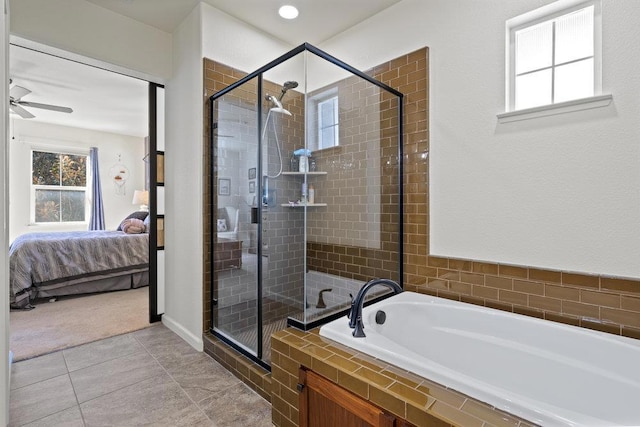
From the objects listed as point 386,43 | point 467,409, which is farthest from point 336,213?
point 467,409

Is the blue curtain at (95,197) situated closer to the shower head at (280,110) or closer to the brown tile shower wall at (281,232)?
the brown tile shower wall at (281,232)

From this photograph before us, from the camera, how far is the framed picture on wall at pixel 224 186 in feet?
8.49

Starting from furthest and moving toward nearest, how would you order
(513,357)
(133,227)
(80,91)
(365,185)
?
1. (133,227)
2. (80,91)
3. (365,185)
4. (513,357)

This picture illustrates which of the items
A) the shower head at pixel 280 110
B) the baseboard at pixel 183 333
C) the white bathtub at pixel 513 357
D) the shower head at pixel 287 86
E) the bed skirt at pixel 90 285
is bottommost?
the baseboard at pixel 183 333

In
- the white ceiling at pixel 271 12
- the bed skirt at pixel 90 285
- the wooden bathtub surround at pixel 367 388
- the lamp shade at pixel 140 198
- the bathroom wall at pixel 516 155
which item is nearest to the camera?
the wooden bathtub surround at pixel 367 388

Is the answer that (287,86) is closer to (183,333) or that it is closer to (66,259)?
(183,333)

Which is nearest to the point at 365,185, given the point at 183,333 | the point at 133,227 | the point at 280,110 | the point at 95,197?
the point at 280,110

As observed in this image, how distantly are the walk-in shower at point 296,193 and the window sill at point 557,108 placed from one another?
78 centimetres

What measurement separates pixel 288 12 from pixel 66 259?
3.84 metres

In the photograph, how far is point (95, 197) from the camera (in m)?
6.26

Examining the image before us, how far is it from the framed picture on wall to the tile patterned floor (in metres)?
1.29

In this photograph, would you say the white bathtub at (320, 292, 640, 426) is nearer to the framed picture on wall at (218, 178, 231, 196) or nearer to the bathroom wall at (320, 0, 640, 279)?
the bathroom wall at (320, 0, 640, 279)

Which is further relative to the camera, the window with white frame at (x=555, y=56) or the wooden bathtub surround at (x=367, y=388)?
the window with white frame at (x=555, y=56)

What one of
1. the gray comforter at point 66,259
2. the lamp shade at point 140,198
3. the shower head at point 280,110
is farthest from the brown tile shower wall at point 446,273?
the lamp shade at point 140,198
